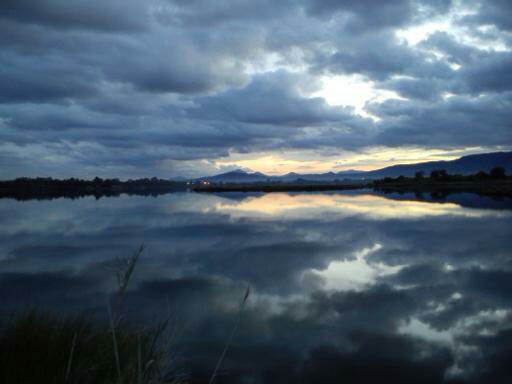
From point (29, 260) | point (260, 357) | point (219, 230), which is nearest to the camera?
point (260, 357)

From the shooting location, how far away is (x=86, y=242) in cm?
2481

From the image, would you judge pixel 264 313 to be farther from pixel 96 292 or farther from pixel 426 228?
pixel 426 228

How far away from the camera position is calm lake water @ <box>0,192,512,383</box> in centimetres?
756

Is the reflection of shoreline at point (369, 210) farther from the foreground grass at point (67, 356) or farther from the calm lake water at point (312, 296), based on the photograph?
the foreground grass at point (67, 356)

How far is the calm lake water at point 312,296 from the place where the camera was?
7562 millimetres

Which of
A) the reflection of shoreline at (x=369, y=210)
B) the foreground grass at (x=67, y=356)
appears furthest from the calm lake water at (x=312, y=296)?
the reflection of shoreline at (x=369, y=210)

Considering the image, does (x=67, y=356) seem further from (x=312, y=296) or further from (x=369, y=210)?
(x=369, y=210)

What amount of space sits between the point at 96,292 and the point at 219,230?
16.5m

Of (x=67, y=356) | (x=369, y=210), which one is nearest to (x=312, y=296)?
(x=67, y=356)

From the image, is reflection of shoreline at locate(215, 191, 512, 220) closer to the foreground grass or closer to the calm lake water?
the calm lake water

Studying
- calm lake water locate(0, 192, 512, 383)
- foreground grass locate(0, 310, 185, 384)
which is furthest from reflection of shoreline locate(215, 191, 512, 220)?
foreground grass locate(0, 310, 185, 384)

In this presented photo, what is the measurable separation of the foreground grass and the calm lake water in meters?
1.05

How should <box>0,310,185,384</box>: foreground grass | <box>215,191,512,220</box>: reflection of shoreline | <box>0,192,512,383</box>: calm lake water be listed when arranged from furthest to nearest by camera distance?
<box>215,191,512,220</box>: reflection of shoreline < <box>0,192,512,383</box>: calm lake water < <box>0,310,185,384</box>: foreground grass

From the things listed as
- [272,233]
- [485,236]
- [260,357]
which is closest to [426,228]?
[485,236]
